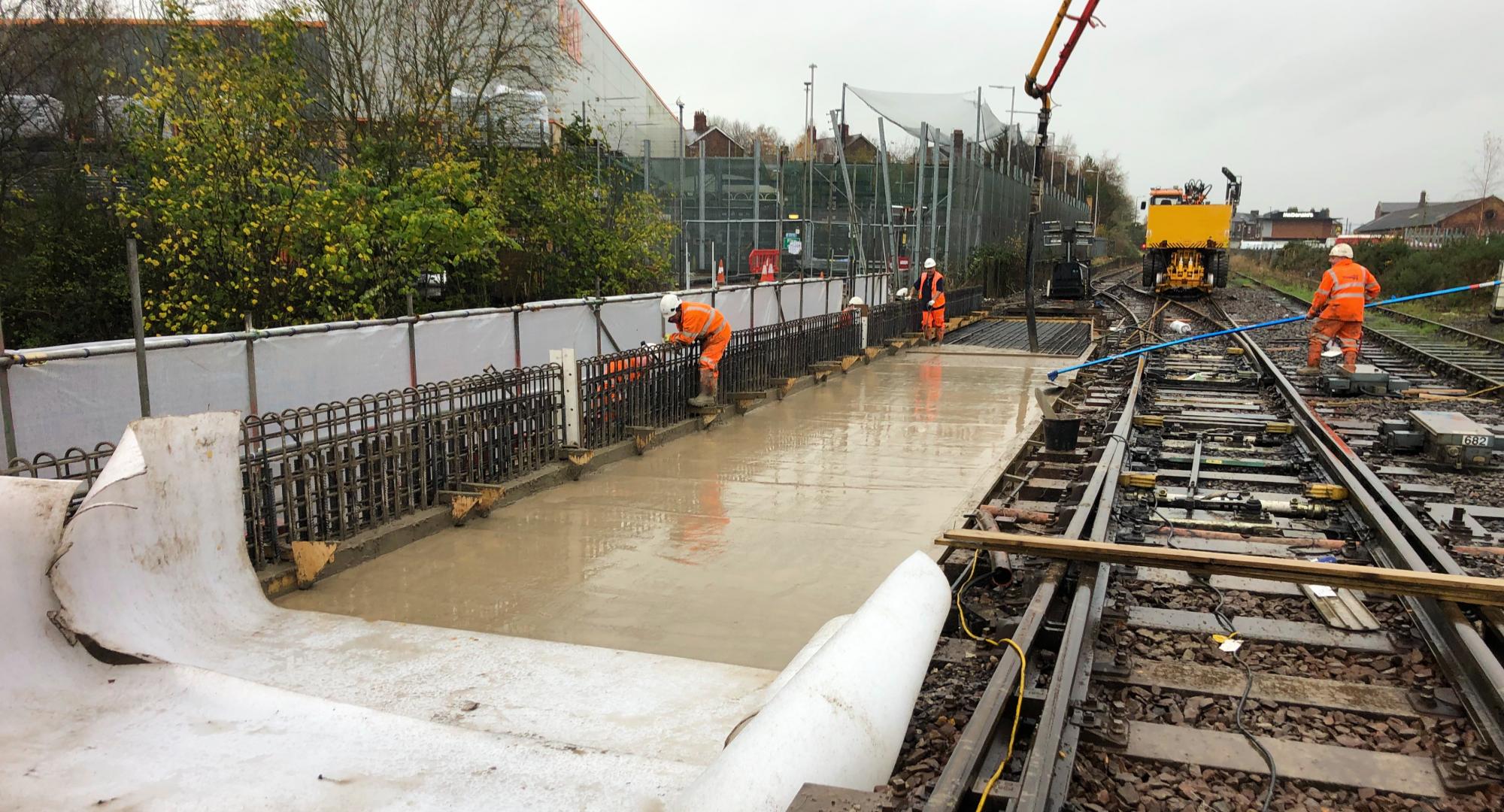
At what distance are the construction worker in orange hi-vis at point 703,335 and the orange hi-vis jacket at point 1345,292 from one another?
790 cm

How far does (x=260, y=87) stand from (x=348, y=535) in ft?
20.9

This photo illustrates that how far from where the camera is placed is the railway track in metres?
3.29

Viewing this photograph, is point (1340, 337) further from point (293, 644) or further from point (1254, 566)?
point (293, 644)

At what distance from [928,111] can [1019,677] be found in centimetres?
2707

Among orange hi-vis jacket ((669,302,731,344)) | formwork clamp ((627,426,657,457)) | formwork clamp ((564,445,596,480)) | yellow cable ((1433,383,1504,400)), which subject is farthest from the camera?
yellow cable ((1433,383,1504,400))

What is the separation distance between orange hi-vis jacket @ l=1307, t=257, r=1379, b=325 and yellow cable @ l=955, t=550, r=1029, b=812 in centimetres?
978

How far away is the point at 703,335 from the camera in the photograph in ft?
35.6

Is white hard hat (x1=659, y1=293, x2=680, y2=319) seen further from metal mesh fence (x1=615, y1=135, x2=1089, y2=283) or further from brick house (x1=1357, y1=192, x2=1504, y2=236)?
brick house (x1=1357, y1=192, x2=1504, y2=236)

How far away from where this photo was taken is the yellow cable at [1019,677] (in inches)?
119

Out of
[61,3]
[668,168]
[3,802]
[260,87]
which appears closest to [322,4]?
[61,3]

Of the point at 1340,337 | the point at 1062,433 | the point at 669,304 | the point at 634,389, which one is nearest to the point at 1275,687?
the point at 1062,433

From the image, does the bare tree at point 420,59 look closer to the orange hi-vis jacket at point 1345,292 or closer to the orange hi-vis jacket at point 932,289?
the orange hi-vis jacket at point 932,289

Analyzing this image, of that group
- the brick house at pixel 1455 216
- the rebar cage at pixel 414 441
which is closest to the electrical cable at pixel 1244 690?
the rebar cage at pixel 414 441

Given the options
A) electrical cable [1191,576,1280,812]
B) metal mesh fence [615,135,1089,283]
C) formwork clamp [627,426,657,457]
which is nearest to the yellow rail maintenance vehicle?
metal mesh fence [615,135,1089,283]
